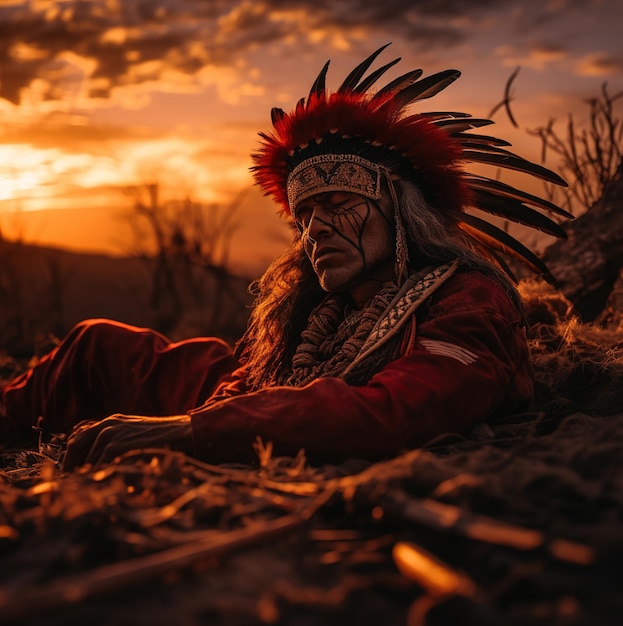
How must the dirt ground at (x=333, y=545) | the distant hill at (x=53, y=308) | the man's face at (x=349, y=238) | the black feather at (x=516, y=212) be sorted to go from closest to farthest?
the dirt ground at (x=333, y=545), the man's face at (x=349, y=238), the black feather at (x=516, y=212), the distant hill at (x=53, y=308)

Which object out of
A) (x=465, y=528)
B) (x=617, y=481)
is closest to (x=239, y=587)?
(x=465, y=528)

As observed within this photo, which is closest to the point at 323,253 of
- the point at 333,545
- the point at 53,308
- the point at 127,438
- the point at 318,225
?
the point at 318,225

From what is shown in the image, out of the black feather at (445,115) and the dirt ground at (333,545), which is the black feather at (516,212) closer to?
the black feather at (445,115)

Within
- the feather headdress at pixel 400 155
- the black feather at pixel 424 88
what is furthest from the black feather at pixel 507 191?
the black feather at pixel 424 88

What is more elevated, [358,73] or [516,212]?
[358,73]

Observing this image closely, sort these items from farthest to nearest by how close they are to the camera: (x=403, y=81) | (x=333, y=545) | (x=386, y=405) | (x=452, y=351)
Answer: (x=403, y=81)
(x=452, y=351)
(x=386, y=405)
(x=333, y=545)

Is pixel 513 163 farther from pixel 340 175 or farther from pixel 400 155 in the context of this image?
pixel 340 175

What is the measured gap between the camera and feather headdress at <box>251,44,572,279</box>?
298 cm

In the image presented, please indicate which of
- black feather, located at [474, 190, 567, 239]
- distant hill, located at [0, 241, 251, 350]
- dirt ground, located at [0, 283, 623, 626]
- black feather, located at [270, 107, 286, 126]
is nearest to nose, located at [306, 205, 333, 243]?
black feather, located at [270, 107, 286, 126]

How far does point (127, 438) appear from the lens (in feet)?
7.26

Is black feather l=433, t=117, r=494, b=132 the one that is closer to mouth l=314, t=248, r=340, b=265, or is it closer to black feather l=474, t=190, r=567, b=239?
black feather l=474, t=190, r=567, b=239

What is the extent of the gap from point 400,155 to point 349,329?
768mm

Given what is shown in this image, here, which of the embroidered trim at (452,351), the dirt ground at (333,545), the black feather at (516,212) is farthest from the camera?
the black feather at (516,212)

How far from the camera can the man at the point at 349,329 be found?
86.9 inches
